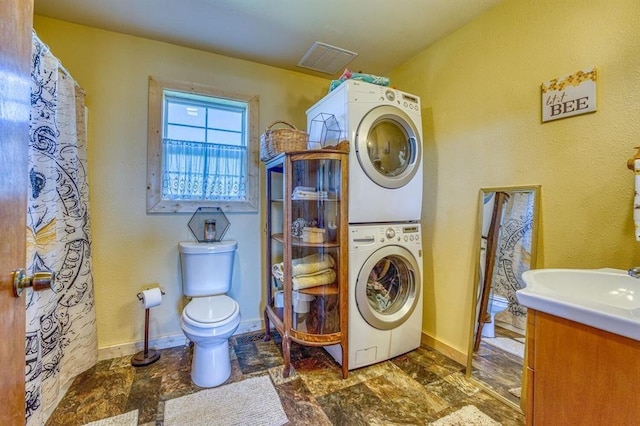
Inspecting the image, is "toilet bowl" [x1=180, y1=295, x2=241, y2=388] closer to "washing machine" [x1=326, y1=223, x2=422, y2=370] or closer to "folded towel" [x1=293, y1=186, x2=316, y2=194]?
"washing machine" [x1=326, y1=223, x2=422, y2=370]

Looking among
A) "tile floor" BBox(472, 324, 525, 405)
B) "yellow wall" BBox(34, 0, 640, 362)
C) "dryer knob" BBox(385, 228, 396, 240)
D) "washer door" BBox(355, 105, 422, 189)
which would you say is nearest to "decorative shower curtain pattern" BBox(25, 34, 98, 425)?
"yellow wall" BBox(34, 0, 640, 362)

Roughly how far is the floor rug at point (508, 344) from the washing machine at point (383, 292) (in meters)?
0.48

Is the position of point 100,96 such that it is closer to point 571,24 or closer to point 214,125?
point 214,125

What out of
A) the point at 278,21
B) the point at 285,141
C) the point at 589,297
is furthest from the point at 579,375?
the point at 278,21

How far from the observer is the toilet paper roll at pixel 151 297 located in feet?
6.27

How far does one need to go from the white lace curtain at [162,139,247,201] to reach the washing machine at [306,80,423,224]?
858 millimetres

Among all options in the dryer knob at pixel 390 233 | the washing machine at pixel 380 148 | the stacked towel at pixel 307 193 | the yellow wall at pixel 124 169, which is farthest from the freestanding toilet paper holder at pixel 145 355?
the dryer knob at pixel 390 233

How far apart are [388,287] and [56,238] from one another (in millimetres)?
2093

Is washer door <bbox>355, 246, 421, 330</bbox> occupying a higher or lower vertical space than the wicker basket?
lower

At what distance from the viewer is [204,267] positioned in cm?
206

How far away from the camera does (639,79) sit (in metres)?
1.24

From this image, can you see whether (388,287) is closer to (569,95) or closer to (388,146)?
(388,146)

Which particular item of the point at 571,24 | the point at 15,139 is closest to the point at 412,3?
the point at 571,24

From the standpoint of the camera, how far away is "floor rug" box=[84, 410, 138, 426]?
1414 millimetres
